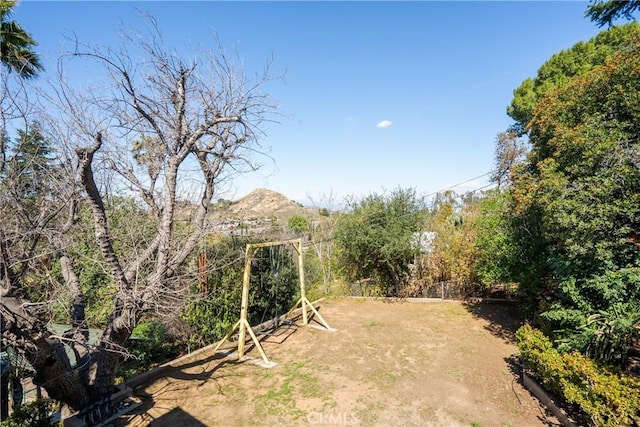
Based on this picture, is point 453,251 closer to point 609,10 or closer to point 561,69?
point 609,10

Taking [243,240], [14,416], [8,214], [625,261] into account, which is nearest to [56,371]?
[14,416]

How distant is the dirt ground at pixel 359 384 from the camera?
158 inches

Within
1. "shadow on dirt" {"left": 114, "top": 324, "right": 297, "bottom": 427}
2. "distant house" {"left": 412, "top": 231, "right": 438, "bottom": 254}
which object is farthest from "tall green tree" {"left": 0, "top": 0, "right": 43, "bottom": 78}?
"distant house" {"left": 412, "top": 231, "right": 438, "bottom": 254}

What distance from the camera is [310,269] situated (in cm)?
1024

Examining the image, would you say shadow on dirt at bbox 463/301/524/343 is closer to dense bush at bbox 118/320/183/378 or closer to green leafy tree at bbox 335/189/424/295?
green leafy tree at bbox 335/189/424/295

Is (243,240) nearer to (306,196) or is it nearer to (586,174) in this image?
(306,196)

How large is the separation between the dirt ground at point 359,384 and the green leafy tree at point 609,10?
8003 millimetres

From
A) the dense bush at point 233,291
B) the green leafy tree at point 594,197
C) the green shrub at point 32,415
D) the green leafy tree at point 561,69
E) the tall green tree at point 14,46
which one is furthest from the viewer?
the green leafy tree at point 561,69

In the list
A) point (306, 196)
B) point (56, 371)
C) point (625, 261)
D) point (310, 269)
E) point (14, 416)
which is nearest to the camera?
point (14, 416)

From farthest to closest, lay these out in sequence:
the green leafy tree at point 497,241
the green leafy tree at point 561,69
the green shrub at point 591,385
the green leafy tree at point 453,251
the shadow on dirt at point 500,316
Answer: the green leafy tree at point 561,69, the green leafy tree at point 453,251, the shadow on dirt at point 500,316, the green leafy tree at point 497,241, the green shrub at point 591,385

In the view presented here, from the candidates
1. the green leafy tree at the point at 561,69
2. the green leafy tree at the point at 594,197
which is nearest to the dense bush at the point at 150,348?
the green leafy tree at the point at 594,197

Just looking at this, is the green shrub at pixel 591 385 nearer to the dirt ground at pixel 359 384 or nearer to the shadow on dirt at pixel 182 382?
the dirt ground at pixel 359 384

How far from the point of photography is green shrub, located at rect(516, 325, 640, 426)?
318 centimetres

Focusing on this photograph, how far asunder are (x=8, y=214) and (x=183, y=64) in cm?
285
